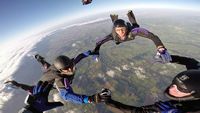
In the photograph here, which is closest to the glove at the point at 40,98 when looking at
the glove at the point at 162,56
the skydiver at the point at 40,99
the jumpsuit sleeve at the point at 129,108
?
the skydiver at the point at 40,99

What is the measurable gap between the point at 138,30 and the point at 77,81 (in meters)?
129

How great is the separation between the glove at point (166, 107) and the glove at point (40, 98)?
14.9 feet

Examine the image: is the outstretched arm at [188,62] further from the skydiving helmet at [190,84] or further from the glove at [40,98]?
the glove at [40,98]

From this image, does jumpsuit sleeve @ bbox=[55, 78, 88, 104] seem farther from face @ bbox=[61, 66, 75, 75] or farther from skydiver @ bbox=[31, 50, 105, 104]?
face @ bbox=[61, 66, 75, 75]

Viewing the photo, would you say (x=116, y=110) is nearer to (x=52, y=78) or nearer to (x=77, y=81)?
(x=52, y=78)

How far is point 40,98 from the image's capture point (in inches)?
271

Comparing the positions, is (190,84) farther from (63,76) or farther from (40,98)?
(40,98)

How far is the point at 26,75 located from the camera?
7840 inches

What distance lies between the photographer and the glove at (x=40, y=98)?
22.1 ft

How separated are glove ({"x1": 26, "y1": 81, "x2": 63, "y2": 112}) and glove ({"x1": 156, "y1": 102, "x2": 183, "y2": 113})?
4528mm

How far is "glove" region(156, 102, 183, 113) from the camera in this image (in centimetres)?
302

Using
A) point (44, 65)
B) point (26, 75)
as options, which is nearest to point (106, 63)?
point (26, 75)

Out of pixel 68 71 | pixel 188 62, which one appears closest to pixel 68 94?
pixel 68 71

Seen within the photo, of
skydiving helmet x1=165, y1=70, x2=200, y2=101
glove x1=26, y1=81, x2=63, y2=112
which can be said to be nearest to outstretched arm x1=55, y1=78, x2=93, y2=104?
glove x1=26, y1=81, x2=63, y2=112
